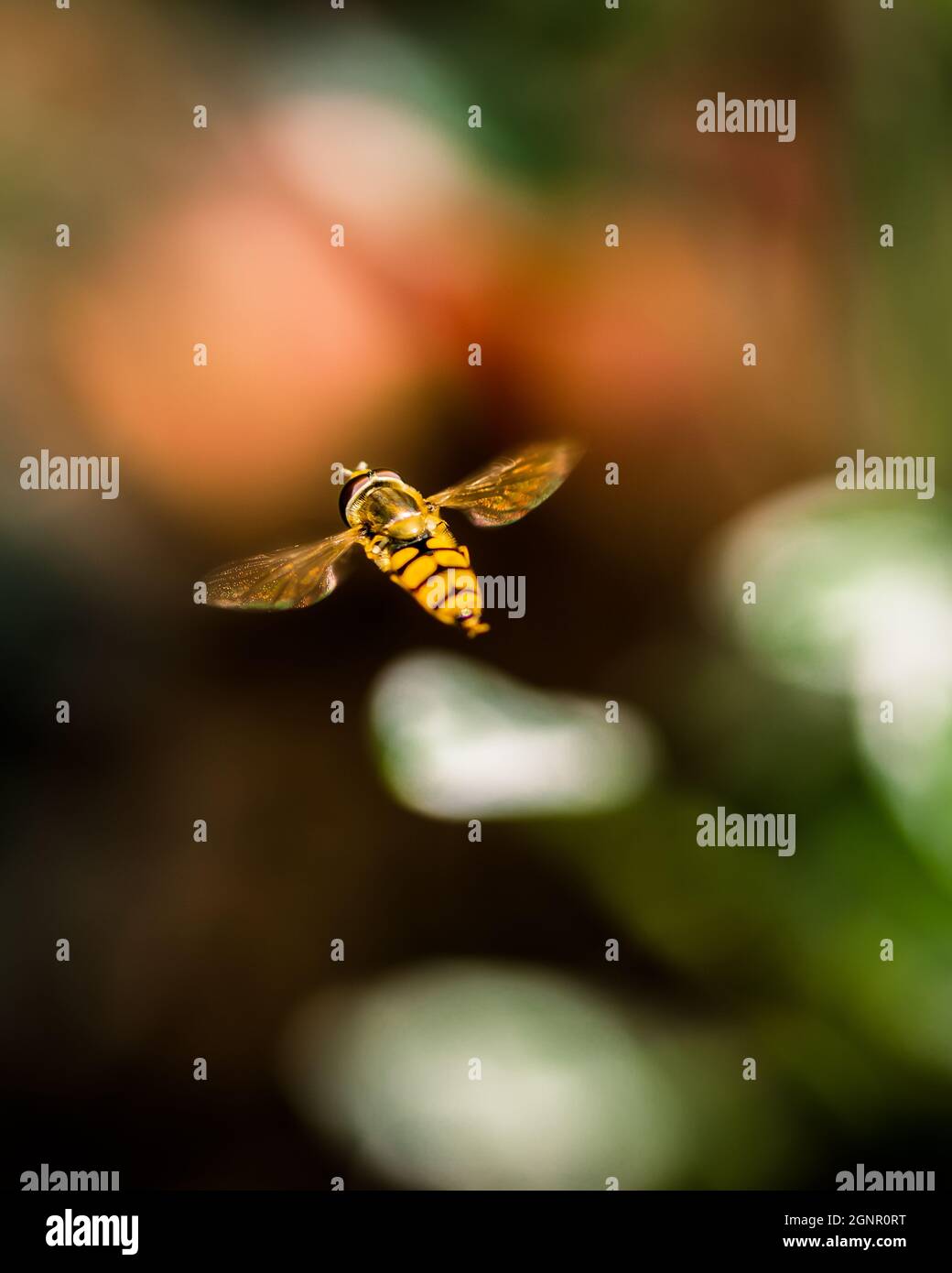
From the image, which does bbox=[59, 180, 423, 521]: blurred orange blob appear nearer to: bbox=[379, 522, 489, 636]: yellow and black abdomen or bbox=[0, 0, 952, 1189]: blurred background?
bbox=[0, 0, 952, 1189]: blurred background

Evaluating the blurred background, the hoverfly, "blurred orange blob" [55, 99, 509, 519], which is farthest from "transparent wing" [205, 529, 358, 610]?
"blurred orange blob" [55, 99, 509, 519]

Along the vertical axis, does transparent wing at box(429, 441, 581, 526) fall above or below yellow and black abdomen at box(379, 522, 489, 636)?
above

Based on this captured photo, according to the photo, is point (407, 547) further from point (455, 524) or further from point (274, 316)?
point (274, 316)

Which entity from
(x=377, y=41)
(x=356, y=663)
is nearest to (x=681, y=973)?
(x=356, y=663)

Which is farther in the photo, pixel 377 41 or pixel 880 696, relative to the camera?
pixel 377 41

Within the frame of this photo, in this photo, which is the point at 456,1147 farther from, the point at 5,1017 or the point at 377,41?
the point at 377,41

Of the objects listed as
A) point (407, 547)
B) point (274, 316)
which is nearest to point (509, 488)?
point (407, 547)

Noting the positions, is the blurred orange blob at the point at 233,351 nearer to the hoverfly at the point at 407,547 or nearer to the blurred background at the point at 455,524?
the blurred background at the point at 455,524

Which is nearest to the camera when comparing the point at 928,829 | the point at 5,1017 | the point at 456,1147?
the point at 928,829
